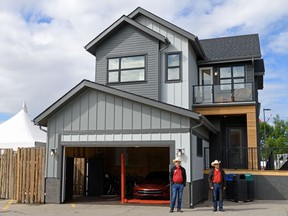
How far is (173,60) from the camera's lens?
57.6 feet

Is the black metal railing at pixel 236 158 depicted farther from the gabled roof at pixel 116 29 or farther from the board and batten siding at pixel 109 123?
the gabled roof at pixel 116 29

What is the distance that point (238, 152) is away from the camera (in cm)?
1800

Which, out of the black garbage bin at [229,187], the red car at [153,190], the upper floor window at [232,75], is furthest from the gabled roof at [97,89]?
the upper floor window at [232,75]

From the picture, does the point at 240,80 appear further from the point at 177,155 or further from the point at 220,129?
the point at 177,155

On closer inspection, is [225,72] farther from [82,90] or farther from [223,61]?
[82,90]

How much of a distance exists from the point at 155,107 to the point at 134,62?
17.7ft

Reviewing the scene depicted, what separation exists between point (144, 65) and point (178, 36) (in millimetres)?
A: 2238

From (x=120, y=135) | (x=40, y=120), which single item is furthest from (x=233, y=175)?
(x=40, y=120)

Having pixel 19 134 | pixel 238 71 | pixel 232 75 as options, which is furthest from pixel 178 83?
pixel 19 134

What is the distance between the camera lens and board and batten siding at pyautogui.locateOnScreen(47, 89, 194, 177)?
12852mm

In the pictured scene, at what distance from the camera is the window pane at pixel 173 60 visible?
57.3 feet

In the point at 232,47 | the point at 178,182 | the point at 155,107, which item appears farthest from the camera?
the point at 232,47

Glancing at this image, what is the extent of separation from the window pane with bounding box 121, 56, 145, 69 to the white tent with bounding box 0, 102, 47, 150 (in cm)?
608

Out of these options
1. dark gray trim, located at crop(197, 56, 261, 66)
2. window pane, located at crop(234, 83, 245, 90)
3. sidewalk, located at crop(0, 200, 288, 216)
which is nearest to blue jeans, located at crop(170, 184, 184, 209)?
sidewalk, located at crop(0, 200, 288, 216)
